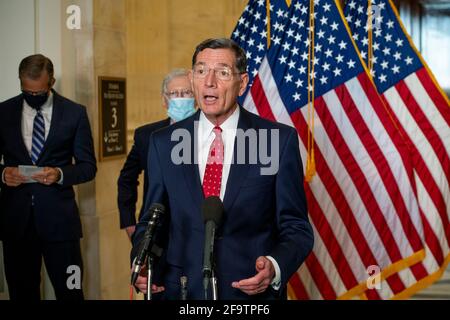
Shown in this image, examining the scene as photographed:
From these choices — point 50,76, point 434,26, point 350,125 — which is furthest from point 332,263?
point 434,26

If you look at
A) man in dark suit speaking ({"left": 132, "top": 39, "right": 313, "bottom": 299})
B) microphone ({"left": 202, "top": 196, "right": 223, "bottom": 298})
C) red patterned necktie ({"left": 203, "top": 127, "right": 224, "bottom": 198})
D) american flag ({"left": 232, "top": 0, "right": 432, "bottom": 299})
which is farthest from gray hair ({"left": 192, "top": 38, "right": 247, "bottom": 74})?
american flag ({"left": 232, "top": 0, "right": 432, "bottom": 299})

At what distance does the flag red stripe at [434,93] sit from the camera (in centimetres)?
455

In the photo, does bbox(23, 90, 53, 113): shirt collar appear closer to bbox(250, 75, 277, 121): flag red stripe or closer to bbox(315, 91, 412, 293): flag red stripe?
bbox(250, 75, 277, 121): flag red stripe

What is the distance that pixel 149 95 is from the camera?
21.1 ft

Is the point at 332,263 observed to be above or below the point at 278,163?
below

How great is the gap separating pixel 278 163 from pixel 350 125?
2.31m

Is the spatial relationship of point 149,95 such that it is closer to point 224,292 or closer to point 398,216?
point 398,216

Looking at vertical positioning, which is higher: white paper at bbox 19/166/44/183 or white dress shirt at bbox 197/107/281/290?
white dress shirt at bbox 197/107/281/290

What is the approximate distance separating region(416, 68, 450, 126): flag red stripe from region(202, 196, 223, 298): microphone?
9.64 ft

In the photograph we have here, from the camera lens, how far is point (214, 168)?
245 centimetres

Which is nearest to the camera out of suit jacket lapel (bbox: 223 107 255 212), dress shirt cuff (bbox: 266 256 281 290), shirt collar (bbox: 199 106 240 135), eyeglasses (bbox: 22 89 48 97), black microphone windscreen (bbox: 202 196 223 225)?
black microphone windscreen (bbox: 202 196 223 225)

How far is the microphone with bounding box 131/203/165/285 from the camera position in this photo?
1.85 metres

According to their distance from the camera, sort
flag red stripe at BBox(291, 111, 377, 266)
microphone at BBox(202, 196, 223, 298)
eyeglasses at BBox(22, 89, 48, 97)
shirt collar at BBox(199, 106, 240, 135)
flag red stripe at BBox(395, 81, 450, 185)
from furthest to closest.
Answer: flag red stripe at BBox(291, 111, 377, 266) < flag red stripe at BBox(395, 81, 450, 185) < eyeglasses at BBox(22, 89, 48, 97) < shirt collar at BBox(199, 106, 240, 135) < microphone at BBox(202, 196, 223, 298)

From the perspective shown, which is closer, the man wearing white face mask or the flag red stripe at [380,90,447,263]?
the man wearing white face mask
